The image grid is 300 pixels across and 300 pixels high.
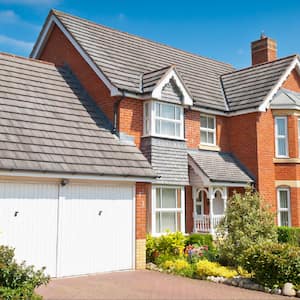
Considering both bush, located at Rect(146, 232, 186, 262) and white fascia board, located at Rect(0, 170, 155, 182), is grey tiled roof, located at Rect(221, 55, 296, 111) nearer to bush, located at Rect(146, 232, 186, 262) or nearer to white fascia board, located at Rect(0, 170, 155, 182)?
bush, located at Rect(146, 232, 186, 262)

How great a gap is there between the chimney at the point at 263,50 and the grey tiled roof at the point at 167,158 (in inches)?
482

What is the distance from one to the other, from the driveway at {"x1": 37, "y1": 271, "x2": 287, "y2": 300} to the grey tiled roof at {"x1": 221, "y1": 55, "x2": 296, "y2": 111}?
11241 mm

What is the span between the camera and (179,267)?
1485 cm

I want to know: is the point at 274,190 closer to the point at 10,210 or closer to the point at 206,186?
the point at 206,186

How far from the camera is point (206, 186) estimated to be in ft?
64.1

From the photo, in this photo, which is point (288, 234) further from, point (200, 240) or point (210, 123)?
point (210, 123)

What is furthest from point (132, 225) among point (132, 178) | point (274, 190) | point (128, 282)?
point (274, 190)

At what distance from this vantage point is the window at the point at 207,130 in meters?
21.6

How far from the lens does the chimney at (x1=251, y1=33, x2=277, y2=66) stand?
2850cm

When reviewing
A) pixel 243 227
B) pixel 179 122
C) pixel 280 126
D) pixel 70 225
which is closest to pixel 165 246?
pixel 243 227

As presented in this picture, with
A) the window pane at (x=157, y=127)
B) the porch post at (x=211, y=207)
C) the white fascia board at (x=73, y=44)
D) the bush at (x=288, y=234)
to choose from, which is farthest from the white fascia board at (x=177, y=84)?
the bush at (x=288, y=234)

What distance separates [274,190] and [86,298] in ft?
44.2

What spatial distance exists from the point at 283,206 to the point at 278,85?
6023 mm

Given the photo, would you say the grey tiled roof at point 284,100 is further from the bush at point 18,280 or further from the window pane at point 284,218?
the bush at point 18,280
